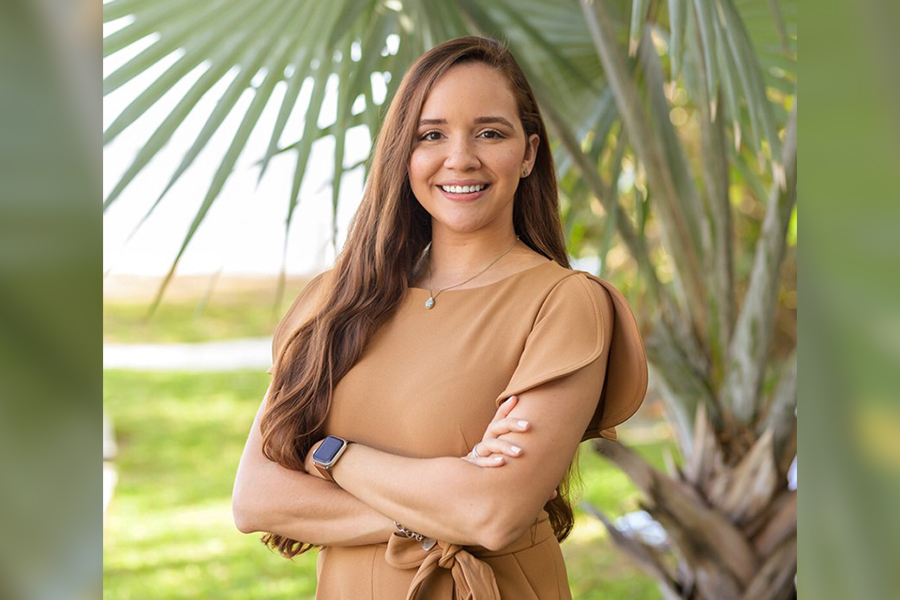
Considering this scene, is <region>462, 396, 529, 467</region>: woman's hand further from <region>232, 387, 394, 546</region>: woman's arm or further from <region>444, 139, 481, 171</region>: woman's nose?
<region>444, 139, 481, 171</region>: woman's nose

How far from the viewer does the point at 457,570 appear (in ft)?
3.99

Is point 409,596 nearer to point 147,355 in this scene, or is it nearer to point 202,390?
point 202,390

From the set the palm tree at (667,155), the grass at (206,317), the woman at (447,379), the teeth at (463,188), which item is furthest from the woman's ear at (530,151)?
the grass at (206,317)

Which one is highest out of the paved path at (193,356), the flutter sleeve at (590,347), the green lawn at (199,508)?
the flutter sleeve at (590,347)

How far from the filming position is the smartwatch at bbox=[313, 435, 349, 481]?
1258 millimetres

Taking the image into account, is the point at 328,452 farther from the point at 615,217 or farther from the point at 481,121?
the point at 615,217

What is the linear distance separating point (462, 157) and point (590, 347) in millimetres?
295

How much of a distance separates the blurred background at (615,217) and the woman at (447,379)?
14.7 inches

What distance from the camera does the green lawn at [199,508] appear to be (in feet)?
17.1

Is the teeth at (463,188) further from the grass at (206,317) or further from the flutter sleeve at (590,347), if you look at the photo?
the grass at (206,317)

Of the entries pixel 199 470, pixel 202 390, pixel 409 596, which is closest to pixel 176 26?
pixel 409 596

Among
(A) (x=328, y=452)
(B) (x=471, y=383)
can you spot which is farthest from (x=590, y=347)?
(A) (x=328, y=452)

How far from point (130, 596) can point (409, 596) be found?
4.28 m

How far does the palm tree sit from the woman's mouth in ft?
1.95
